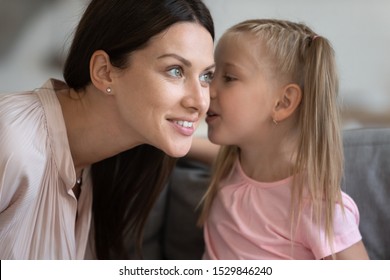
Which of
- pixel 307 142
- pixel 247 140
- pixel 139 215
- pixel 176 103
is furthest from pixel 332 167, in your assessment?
pixel 139 215

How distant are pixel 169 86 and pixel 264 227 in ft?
1.15

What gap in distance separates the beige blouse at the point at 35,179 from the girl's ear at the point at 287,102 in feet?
1.35

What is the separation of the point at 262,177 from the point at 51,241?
0.43 meters

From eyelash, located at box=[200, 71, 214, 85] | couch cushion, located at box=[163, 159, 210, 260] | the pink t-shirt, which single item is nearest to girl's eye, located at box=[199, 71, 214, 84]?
eyelash, located at box=[200, 71, 214, 85]

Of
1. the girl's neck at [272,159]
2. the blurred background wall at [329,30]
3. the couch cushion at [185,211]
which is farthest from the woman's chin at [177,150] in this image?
the blurred background wall at [329,30]

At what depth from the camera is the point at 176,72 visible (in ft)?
2.90

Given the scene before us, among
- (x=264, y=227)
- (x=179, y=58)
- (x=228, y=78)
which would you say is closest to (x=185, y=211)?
(x=264, y=227)

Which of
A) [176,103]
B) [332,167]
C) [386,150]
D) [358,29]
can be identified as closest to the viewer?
[176,103]

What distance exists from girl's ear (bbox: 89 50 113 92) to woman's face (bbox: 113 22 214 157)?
18 mm

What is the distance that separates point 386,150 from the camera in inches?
44.1

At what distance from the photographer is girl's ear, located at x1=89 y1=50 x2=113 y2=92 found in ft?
2.93

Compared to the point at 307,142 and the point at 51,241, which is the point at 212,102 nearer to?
the point at 307,142

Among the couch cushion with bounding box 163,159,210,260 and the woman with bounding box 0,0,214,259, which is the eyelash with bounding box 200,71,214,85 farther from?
the couch cushion with bounding box 163,159,210,260
